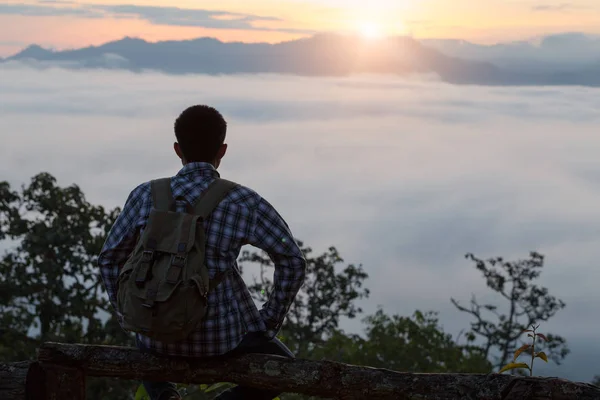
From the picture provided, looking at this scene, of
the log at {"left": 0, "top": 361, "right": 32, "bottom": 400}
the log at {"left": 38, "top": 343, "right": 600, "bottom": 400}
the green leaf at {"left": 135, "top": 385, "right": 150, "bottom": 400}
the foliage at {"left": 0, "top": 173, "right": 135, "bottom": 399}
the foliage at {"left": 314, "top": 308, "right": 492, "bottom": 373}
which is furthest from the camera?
the foliage at {"left": 314, "top": 308, "right": 492, "bottom": 373}

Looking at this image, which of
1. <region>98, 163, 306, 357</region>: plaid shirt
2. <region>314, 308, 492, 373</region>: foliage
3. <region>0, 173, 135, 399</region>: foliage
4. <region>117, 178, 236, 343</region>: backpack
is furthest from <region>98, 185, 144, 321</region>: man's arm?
<region>314, 308, 492, 373</region>: foliage

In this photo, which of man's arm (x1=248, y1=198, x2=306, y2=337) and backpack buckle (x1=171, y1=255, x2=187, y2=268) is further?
man's arm (x1=248, y1=198, x2=306, y2=337)

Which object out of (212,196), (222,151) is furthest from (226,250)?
(222,151)

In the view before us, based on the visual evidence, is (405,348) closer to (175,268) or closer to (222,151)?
(222,151)

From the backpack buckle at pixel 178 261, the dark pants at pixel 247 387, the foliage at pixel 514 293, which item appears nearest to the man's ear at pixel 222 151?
Answer: the backpack buckle at pixel 178 261

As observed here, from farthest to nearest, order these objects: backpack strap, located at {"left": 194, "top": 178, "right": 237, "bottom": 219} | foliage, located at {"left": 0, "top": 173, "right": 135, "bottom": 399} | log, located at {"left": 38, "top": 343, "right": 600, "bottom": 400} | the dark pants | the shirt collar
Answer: foliage, located at {"left": 0, "top": 173, "right": 135, "bottom": 399}
the dark pants
the shirt collar
backpack strap, located at {"left": 194, "top": 178, "right": 237, "bottom": 219}
log, located at {"left": 38, "top": 343, "right": 600, "bottom": 400}

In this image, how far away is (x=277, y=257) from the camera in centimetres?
429

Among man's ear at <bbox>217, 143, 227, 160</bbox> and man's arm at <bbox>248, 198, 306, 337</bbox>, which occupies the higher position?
man's ear at <bbox>217, 143, 227, 160</bbox>

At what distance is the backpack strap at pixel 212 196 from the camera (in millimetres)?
4121

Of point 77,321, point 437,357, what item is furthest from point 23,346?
point 437,357

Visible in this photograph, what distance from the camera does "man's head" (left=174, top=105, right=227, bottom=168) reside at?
4.17 metres

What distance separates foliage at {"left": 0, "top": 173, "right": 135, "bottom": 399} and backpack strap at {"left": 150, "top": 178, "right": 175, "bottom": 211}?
19.3m

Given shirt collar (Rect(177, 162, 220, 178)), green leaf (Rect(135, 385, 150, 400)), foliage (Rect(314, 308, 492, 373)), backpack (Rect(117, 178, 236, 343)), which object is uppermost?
foliage (Rect(314, 308, 492, 373))

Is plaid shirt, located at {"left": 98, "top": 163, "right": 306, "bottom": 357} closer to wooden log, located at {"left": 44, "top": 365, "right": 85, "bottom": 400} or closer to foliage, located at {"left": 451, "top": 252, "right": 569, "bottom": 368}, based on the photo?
wooden log, located at {"left": 44, "top": 365, "right": 85, "bottom": 400}
